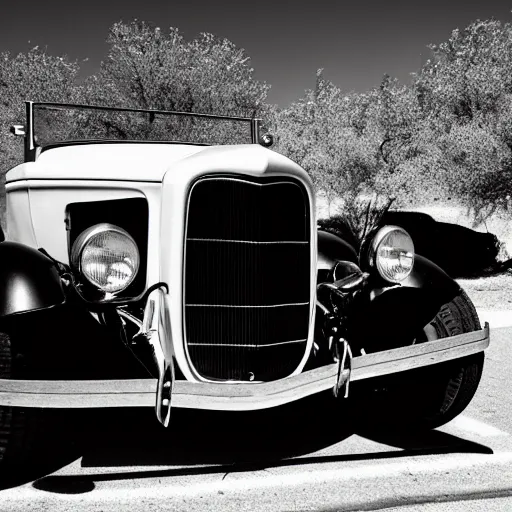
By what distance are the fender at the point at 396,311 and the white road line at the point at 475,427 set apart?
65cm

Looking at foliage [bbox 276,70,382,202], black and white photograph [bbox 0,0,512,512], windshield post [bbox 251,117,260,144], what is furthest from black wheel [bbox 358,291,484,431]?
foliage [bbox 276,70,382,202]

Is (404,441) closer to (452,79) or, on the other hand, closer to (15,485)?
(15,485)

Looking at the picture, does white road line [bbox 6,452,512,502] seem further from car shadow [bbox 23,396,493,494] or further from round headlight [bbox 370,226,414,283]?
round headlight [bbox 370,226,414,283]

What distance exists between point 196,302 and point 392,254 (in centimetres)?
107

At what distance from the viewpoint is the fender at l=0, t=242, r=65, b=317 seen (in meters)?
A: 2.54

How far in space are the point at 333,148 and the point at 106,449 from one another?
13.1 meters

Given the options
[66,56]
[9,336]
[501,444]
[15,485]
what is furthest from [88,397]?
[66,56]

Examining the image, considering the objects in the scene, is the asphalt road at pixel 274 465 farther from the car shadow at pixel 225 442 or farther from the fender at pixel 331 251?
the fender at pixel 331 251

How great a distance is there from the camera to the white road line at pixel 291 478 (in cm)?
267

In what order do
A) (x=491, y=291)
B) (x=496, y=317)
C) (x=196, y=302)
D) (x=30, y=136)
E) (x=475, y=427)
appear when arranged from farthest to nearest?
(x=491, y=291), (x=496, y=317), (x=30, y=136), (x=475, y=427), (x=196, y=302)

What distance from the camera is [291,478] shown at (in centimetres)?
288

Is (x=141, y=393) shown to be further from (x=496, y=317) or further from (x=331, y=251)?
(x=496, y=317)

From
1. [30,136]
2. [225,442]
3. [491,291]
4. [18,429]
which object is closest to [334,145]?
[491,291]

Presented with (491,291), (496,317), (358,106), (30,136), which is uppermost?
(358,106)
